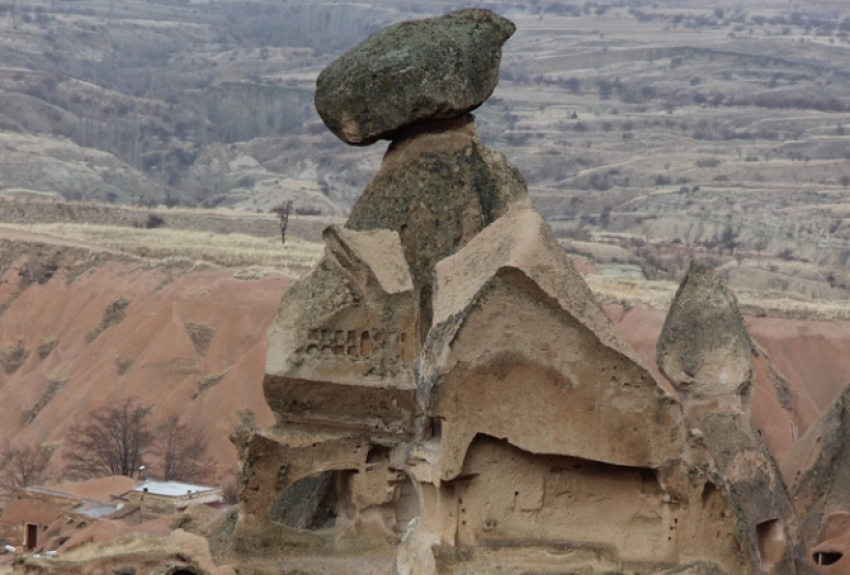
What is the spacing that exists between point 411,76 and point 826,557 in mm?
5066

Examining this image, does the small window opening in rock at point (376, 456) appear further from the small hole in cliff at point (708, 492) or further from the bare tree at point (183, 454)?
the bare tree at point (183, 454)

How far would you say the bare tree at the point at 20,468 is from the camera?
141 ft

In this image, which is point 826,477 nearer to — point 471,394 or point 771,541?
point 771,541

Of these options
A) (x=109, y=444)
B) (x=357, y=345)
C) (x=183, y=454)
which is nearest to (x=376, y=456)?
(x=357, y=345)

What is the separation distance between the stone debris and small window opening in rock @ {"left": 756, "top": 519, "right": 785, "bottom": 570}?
0.04 ft

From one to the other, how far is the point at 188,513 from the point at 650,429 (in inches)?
327

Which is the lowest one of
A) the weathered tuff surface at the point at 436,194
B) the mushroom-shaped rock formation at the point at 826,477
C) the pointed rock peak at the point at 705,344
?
the mushroom-shaped rock formation at the point at 826,477

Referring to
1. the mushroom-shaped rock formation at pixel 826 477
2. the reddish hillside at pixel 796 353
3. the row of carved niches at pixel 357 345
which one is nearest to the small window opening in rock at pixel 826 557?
the mushroom-shaped rock formation at pixel 826 477

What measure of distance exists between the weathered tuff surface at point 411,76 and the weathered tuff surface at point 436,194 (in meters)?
0.24

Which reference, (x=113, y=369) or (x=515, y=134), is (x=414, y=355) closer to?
(x=113, y=369)

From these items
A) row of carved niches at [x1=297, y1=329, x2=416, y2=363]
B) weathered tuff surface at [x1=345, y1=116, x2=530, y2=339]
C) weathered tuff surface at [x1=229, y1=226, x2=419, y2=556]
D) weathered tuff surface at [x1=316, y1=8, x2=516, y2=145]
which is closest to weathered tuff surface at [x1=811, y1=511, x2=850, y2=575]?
weathered tuff surface at [x1=229, y1=226, x2=419, y2=556]

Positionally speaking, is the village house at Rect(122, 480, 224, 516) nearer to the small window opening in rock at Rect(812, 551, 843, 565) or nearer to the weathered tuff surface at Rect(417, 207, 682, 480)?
the small window opening in rock at Rect(812, 551, 843, 565)

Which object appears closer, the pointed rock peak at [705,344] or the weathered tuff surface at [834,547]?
the weathered tuff surface at [834,547]

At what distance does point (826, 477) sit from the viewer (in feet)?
57.8
